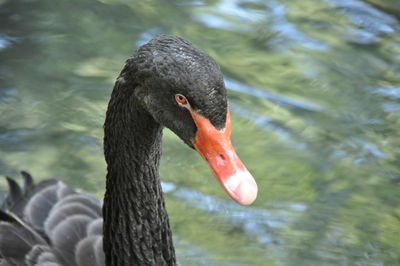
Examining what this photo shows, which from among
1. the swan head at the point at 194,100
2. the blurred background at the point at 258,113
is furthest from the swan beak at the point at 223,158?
the blurred background at the point at 258,113

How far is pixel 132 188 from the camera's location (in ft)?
12.5

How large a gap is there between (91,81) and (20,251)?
2.68 m

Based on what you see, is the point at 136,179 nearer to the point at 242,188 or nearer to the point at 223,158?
the point at 223,158

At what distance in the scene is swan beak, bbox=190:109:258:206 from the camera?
3135mm

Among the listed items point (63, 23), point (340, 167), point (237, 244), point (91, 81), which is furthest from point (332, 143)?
point (63, 23)

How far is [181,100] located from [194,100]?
9 centimetres

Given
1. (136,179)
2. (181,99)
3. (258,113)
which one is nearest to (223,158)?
(181,99)

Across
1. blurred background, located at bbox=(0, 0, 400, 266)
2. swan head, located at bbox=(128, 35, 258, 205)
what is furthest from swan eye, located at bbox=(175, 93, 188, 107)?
blurred background, located at bbox=(0, 0, 400, 266)

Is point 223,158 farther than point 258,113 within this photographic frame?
No

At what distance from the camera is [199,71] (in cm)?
322

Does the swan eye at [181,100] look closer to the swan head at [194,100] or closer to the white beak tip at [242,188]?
the swan head at [194,100]

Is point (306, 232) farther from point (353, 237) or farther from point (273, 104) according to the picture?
point (273, 104)

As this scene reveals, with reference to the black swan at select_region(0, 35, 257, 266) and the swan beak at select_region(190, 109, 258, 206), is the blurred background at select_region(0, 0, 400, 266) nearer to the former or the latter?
the black swan at select_region(0, 35, 257, 266)

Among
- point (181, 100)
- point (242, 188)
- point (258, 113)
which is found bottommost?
point (258, 113)
